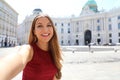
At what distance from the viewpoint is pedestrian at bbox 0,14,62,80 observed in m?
1.68

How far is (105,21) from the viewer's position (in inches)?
3029

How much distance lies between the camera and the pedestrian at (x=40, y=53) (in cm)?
168

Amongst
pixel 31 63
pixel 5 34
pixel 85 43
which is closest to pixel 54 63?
pixel 31 63

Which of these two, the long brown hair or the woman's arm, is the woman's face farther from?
the woman's arm

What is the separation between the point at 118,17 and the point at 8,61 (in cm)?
7318

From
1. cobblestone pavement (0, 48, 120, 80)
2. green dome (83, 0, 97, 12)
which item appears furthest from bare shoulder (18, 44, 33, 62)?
green dome (83, 0, 97, 12)

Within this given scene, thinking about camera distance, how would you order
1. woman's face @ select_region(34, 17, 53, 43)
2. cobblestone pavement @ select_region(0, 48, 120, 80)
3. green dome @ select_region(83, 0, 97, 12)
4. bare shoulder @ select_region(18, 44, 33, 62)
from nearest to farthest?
bare shoulder @ select_region(18, 44, 33, 62) → woman's face @ select_region(34, 17, 53, 43) → cobblestone pavement @ select_region(0, 48, 120, 80) → green dome @ select_region(83, 0, 97, 12)

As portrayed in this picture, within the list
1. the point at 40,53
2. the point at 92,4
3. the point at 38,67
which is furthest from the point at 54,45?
the point at 92,4

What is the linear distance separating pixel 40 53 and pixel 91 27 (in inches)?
3172

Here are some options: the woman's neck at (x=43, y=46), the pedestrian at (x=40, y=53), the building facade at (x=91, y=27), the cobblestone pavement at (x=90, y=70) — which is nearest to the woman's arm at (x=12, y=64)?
the pedestrian at (x=40, y=53)

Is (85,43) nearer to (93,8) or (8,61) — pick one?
(93,8)

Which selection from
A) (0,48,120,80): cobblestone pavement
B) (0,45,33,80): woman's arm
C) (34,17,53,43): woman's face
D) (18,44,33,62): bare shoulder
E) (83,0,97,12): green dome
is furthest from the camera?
(83,0,97,12): green dome

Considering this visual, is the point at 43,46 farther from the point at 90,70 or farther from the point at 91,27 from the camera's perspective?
the point at 91,27

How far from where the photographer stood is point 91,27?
81375 millimetres
